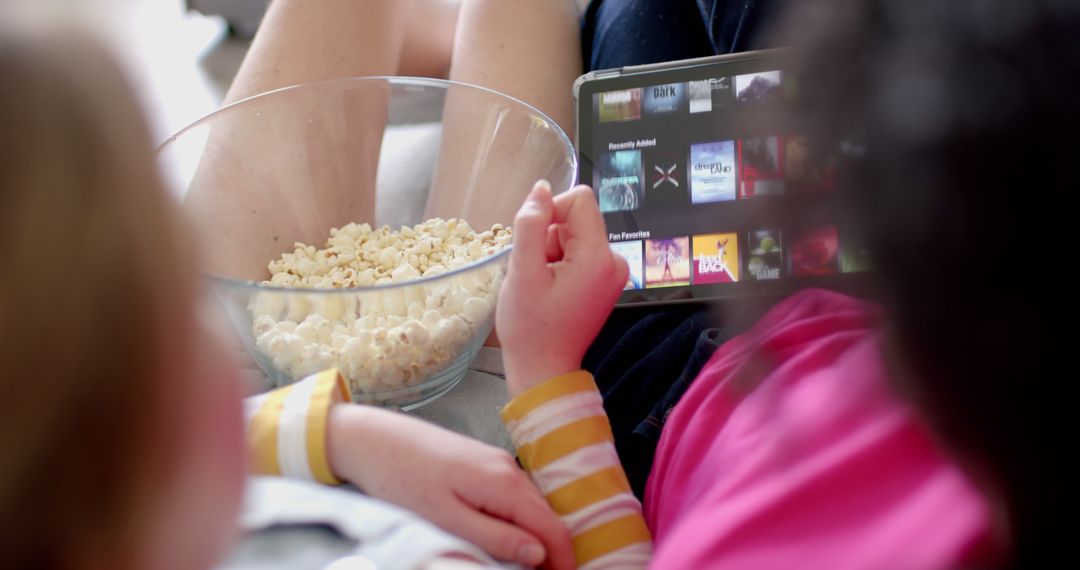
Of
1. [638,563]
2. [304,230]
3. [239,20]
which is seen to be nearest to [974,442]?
[638,563]

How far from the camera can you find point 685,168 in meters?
0.76

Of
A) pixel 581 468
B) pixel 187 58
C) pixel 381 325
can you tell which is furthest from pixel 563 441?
pixel 187 58

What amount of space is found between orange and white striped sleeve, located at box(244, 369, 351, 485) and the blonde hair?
0.73 ft

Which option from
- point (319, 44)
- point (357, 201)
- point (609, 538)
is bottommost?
point (609, 538)

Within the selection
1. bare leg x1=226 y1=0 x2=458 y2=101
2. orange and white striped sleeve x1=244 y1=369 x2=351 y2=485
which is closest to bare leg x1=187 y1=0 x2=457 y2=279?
bare leg x1=226 y1=0 x2=458 y2=101

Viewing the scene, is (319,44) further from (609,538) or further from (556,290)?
(609,538)

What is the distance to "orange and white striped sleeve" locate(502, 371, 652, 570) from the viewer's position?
571 mm

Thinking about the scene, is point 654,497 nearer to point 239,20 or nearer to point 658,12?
point 658,12

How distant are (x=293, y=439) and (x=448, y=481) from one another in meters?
0.10

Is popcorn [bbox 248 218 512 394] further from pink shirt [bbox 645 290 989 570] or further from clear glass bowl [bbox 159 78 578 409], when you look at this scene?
pink shirt [bbox 645 290 989 570]

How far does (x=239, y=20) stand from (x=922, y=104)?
55.0 inches

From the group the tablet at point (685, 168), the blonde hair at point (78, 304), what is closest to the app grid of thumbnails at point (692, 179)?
the tablet at point (685, 168)

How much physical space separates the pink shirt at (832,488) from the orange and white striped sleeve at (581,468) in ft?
0.29

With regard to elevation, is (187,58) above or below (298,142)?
above
